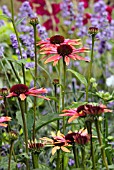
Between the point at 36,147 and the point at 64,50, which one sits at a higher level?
the point at 64,50

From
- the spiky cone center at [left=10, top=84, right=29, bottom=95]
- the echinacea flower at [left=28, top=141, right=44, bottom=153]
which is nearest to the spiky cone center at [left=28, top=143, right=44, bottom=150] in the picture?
the echinacea flower at [left=28, top=141, right=44, bottom=153]

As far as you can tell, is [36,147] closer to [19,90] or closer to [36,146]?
[36,146]

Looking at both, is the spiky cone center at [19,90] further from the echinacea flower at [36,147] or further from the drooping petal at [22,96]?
the echinacea flower at [36,147]

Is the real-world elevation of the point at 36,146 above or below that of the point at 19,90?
below

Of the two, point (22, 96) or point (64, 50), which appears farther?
point (64, 50)

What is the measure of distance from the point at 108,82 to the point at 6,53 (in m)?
0.53

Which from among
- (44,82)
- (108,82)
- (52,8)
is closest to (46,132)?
(108,82)

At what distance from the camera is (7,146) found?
5.26ft

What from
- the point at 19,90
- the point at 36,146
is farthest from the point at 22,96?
the point at 36,146

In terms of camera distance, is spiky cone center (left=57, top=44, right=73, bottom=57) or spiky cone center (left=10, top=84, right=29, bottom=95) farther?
spiky cone center (left=57, top=44, right=73, bottom=57)

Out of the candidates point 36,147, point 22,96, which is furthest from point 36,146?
point 22,96

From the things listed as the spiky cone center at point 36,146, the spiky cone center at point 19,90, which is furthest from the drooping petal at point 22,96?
the spiky cone center at point 36,146

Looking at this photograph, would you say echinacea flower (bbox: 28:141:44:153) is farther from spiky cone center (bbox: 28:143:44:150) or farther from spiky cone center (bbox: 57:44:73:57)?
spiky cone center (bbox: 57:44:73:57)

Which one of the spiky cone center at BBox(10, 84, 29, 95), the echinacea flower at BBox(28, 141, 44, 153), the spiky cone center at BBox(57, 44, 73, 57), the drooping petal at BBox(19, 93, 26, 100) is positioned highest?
the spiky cone center at BBox(57, 44, 73, 57)
